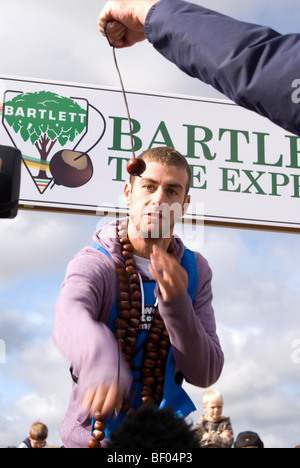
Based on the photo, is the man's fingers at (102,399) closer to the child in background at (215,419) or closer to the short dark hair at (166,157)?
the short dark hair at (166,157)

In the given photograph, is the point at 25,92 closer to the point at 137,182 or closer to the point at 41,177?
the point at 41,177

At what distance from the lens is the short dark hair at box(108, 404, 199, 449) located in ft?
3.10

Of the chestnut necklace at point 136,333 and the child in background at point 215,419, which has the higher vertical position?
the child in background at point 215,419

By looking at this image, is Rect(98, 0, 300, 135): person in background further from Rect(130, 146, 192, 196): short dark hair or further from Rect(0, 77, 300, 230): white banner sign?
Rect(0, 77, 300, 230): white banner sign

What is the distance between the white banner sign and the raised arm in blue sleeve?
4159mm

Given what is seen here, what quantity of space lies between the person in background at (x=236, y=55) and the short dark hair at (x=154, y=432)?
19.6 inches

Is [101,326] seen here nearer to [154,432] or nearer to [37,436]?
[154,432]

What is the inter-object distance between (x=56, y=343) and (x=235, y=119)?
4377mm

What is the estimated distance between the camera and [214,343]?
74.9 inches

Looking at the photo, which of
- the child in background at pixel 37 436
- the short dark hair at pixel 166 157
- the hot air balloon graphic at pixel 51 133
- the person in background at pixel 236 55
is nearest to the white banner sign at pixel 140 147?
the hot air balloon graphic at pixel 51 133

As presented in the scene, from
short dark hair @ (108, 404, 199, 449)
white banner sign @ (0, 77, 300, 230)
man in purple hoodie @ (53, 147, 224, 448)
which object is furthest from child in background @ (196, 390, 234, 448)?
short dark hair @ (108, 404, 199, 449)

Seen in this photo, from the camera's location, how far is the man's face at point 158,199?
6.62 feet
